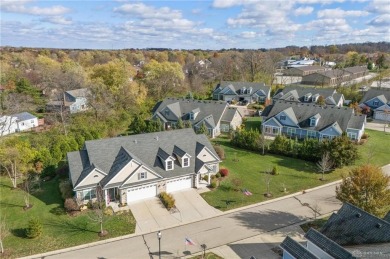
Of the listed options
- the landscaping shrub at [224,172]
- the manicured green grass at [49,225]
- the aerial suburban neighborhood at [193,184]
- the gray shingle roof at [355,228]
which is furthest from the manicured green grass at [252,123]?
the gray shingle roof at [355,228]

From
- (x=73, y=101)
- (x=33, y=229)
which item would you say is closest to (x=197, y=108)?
(x=73, y=101)

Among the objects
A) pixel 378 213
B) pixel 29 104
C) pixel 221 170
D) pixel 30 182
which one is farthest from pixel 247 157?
pixel 29 104

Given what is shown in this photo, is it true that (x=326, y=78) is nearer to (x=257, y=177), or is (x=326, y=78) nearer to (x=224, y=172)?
(x=257, y=177)

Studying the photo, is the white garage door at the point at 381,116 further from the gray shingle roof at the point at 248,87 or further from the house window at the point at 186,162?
the house window at the point at 186,162

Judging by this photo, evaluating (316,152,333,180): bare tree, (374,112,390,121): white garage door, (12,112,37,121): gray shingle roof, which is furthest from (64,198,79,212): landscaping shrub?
(374,112,390,121): white garage door

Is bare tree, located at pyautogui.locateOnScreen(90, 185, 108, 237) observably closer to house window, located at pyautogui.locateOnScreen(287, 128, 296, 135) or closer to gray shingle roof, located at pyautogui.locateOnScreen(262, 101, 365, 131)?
gray shingle roof, located at pyautogui.locateOnScreen(262, 101, 365, 131)

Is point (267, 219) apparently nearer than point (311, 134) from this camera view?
Yes
